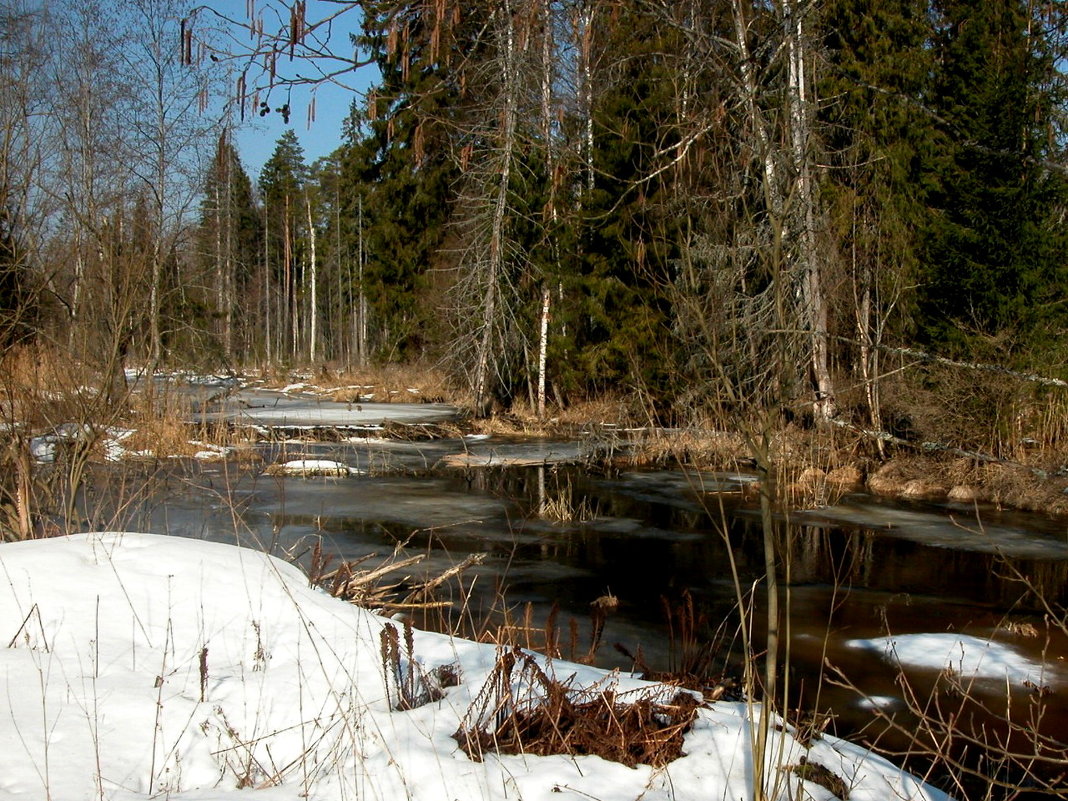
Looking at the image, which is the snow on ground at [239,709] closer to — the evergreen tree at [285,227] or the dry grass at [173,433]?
the dry grass at [173,433]

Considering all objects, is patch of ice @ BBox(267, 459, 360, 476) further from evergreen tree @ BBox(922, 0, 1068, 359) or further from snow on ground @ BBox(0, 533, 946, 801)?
evergreen tree @ BBox(922, 0, 1068, 359)

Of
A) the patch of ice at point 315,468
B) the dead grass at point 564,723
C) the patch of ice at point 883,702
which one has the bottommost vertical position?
the patch of ice at point 883,702

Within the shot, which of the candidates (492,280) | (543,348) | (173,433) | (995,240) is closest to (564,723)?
(173,433)

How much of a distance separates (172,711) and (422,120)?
265 centimetres

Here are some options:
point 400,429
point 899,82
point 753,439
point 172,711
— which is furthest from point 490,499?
point 899,82

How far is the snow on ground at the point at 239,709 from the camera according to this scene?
3.34 metres

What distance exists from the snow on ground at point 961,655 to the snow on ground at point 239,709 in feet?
8.41

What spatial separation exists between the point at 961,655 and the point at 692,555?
3.91 meters

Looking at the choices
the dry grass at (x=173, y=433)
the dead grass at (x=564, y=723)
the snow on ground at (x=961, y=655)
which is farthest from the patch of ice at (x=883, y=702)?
the dry grass at (x=173, y=433)

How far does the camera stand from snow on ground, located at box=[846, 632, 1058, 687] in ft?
20.6

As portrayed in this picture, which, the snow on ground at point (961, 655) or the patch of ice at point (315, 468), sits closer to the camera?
the snow on ground at point (961, 655)

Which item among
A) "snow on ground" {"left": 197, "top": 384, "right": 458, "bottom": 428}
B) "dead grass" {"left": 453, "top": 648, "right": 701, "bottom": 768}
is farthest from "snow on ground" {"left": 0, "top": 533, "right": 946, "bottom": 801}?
"snow on ground" {"left": 197, "top": 384, "right": 458, "bottom": 428}

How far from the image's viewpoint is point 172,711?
3.81 meters

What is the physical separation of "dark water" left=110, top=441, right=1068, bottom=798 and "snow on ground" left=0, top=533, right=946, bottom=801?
0.76m
